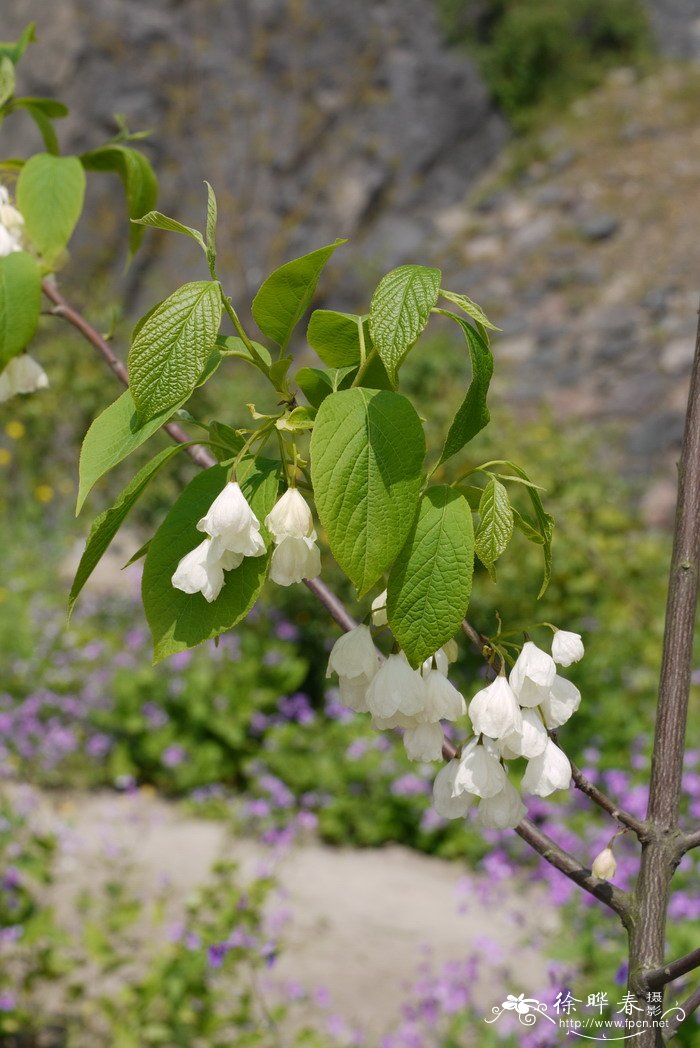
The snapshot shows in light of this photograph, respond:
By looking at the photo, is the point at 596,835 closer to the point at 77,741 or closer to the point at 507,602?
the point at 507,602

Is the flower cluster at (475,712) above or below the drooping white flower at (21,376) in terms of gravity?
below

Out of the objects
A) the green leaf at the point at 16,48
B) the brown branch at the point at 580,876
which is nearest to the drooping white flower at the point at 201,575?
the brown branch at the point at 580,876

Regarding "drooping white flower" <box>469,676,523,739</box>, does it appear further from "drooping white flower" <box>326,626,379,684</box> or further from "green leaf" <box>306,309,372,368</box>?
"green leaf" <box>306,309,372,368</box>

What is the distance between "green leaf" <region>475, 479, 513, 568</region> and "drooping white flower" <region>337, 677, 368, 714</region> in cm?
14

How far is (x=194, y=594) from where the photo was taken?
2.20 ft

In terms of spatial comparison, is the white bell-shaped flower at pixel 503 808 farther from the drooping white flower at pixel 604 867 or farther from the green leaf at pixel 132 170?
the green leaf at pixel 132 170

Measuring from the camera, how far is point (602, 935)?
2.21 metres

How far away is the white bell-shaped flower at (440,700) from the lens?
0.68 m

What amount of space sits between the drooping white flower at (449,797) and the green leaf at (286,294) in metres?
0.32

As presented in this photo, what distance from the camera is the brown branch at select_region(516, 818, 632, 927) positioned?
741 mm

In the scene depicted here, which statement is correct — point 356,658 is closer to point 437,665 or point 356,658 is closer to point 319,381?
point 437,665

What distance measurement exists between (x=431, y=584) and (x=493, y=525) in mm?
62

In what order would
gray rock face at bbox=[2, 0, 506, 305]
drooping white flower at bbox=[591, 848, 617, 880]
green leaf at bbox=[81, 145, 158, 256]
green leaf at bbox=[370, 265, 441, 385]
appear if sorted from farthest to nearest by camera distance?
gray rock face at bbox=[2, 0, 506, 305] < green leaf at bbox=[81, 145, 158, 256] < drooping white flower at bbox=[591, 848, 617, 880] < green leaf at bbox=[370, 265, 441, 385]

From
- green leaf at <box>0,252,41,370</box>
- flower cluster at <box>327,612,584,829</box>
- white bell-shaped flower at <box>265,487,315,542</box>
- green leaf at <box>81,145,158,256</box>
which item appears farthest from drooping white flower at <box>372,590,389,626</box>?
green leaf at <box>81,145,158,256</box>
